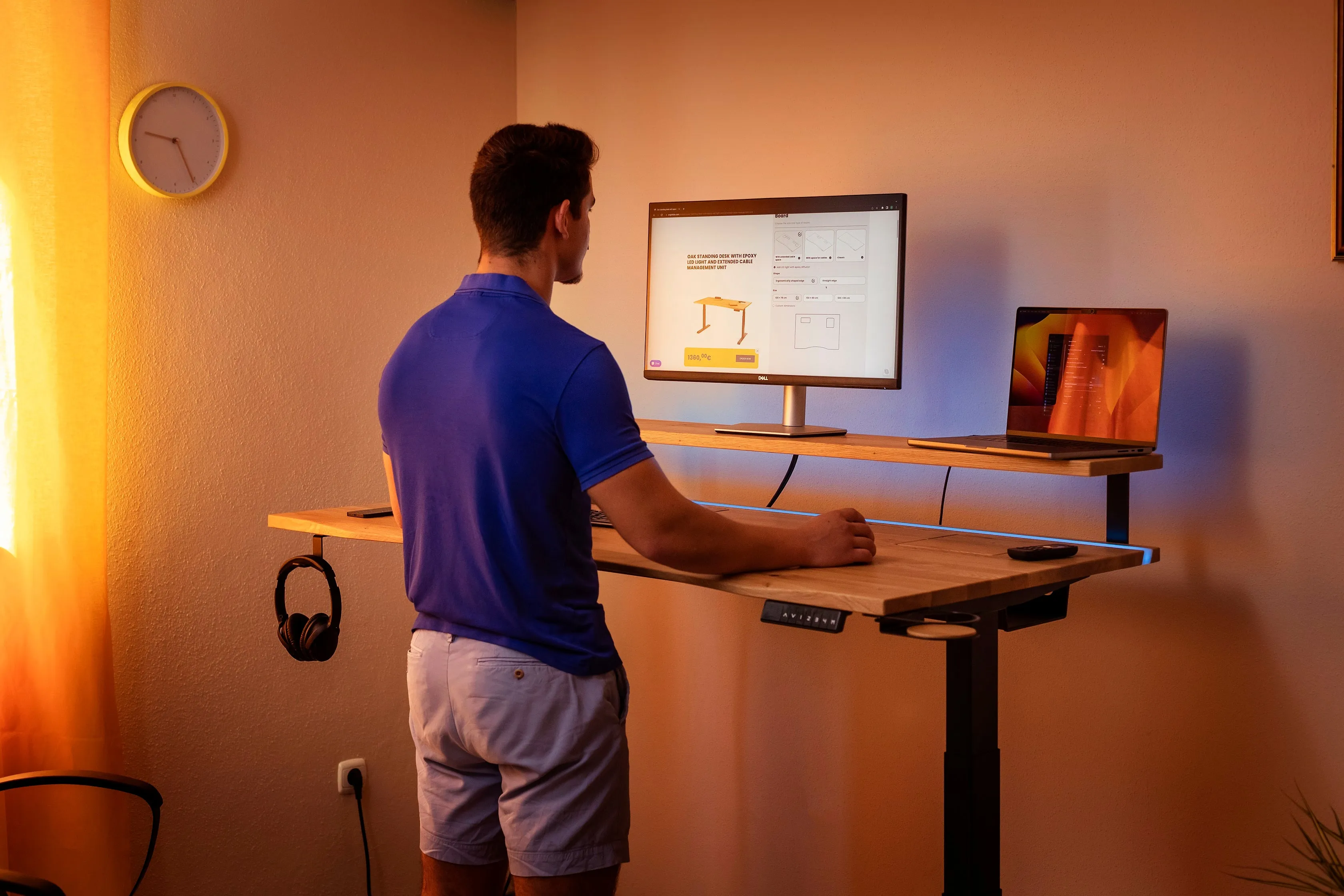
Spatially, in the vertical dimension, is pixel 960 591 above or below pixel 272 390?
below

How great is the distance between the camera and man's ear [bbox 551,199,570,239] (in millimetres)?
1698

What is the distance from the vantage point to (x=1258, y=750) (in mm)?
2127

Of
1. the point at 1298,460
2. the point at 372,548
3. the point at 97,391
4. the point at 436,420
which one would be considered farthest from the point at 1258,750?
the point at 97,391

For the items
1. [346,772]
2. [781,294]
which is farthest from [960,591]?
[346,772]

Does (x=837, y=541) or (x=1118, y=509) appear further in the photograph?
(x=1118, y=509)

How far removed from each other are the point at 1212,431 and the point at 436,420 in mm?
1410

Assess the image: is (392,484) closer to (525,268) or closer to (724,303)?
(525,268)

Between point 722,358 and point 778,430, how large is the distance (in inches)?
7.6

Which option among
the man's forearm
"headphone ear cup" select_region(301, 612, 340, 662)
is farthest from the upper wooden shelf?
"headphone ear cup" select_region(301, 612, 340, 662)

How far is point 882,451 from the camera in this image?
206 cm

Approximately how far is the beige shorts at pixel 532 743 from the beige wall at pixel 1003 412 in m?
1.09

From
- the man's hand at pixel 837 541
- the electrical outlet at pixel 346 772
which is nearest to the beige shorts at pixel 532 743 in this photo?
the man's hand at pixel 837 541

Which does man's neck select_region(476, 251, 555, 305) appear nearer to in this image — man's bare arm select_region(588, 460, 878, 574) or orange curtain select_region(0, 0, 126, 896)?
man's bare arm select_region(588, 460, 878, 574)

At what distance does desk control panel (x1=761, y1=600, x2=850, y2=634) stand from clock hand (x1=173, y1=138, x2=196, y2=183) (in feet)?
5.62
